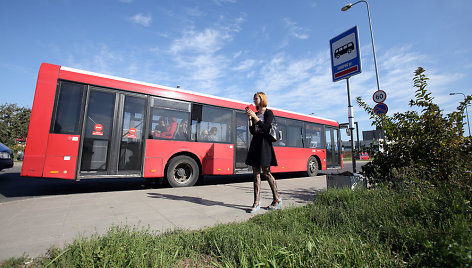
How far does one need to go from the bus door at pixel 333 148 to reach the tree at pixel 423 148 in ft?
24.1

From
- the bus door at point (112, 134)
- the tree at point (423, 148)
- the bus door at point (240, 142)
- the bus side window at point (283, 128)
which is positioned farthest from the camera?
the bus side window at point (283, 128)

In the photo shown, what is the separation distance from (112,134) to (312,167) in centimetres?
880

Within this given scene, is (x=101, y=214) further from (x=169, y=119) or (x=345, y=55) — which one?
(x=345, y=55)

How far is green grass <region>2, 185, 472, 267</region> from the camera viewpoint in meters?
1.70

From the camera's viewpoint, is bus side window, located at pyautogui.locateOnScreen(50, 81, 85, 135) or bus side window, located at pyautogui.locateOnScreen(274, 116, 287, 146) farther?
bus side window, located at pyautogui.locateOnScreen(274, 116, 287, 146)

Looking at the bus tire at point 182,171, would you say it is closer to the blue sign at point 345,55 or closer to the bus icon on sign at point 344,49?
the blue sign at point 345,55

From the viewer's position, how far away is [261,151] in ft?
13.1

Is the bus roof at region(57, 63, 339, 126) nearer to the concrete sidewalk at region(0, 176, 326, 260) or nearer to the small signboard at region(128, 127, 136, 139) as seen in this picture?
the small signboard at region(128, 127, 136, 139)

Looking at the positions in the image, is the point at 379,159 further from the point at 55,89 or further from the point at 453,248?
the point at 55,89

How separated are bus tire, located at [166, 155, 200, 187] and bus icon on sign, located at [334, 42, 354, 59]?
17.7 feet

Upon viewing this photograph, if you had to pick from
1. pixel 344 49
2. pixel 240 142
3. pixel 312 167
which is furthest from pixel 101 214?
pixel 312 167

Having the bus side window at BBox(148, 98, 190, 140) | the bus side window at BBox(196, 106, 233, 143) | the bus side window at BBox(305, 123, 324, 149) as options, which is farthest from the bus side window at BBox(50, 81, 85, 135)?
the bus side window at BBox(305, 123, 324, 149)

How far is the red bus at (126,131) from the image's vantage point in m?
5.18

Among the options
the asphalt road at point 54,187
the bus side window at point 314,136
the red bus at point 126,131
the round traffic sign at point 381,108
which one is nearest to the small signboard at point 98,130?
the red bus at point 126,131
